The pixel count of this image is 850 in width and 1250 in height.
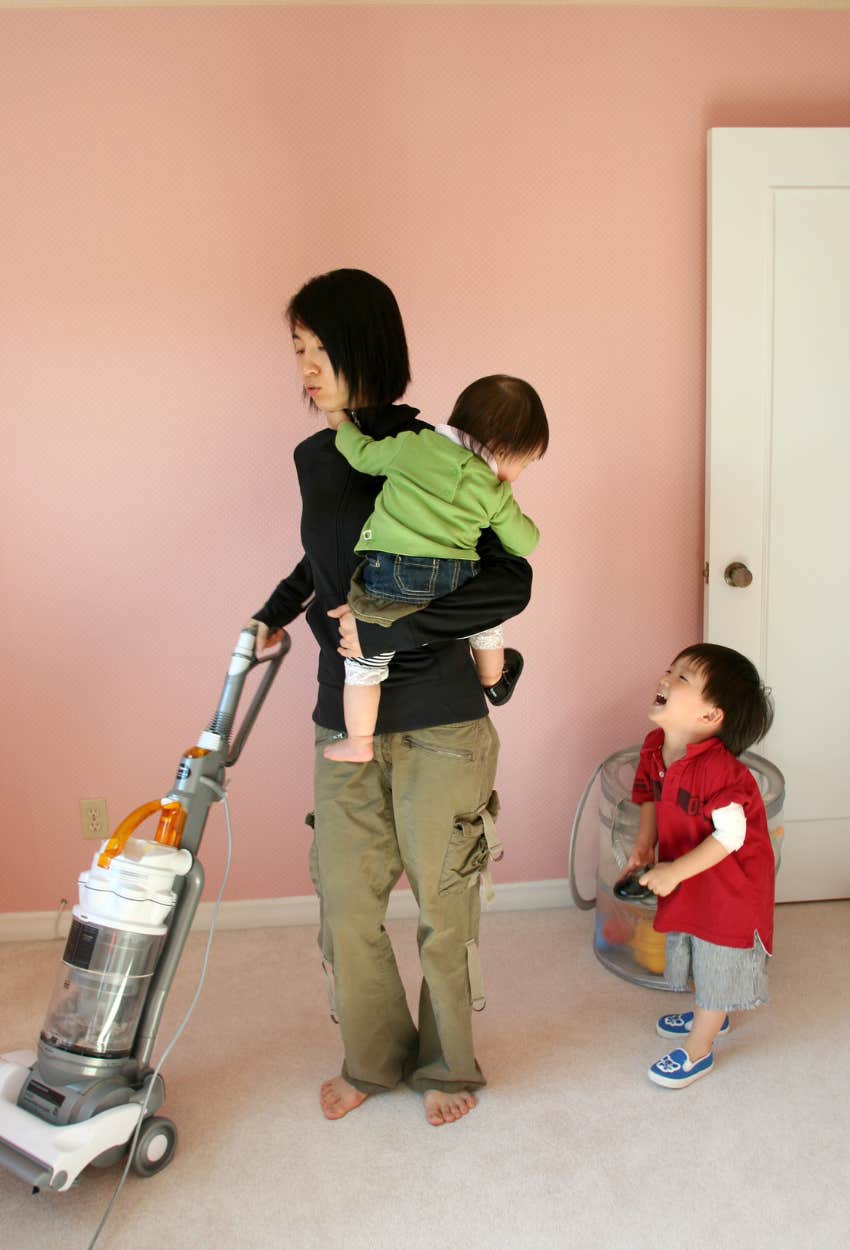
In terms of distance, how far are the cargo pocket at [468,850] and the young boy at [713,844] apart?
1.17 ft

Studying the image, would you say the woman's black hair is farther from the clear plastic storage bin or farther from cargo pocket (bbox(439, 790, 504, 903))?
the clear plastic storage bin

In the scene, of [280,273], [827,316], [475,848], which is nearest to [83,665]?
[280,273]

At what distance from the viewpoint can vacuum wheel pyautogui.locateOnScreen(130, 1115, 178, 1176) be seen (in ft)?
5.82

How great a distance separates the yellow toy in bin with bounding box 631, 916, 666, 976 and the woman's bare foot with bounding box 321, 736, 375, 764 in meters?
1.04

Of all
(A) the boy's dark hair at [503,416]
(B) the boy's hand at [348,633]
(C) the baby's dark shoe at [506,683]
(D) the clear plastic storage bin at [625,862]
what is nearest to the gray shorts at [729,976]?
(D) the clear plastic storage bin at [625,862]

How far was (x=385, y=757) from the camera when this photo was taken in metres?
1.81

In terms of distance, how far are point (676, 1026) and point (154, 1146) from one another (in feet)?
3.58

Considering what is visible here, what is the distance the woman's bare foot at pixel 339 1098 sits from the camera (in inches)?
77.4

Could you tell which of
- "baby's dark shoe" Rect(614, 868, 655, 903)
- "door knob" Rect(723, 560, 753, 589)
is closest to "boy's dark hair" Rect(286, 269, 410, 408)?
"baby's dark shoe" Rect(614, 868, 655, 903)

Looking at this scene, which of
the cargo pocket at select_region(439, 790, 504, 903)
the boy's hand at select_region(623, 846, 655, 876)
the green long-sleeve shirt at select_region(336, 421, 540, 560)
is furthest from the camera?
the boy's hand at select_region(623, 846, 655, 876)

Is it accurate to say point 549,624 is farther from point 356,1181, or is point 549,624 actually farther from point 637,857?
point 356,1181

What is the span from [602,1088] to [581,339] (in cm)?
168

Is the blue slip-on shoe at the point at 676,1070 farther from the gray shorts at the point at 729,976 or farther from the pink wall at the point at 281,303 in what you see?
the pink wall at the point at 281,303

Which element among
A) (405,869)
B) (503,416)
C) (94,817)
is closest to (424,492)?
(503,416)
